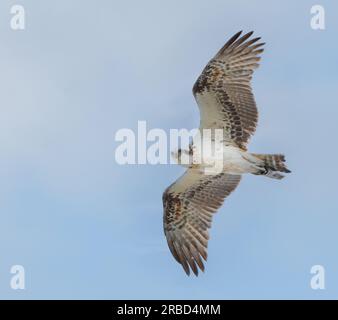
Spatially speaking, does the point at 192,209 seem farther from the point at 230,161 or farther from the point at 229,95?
the point at 229,95

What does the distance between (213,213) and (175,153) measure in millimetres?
1567

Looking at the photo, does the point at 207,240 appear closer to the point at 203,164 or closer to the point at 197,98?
the point at 203,164

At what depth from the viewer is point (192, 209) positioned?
1395 centimetres

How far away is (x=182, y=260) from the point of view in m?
13.5

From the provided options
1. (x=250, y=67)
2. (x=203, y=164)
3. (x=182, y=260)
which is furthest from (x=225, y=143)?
(x=182, y=260)

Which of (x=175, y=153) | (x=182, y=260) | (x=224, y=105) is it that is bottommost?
(x=182, y=260)

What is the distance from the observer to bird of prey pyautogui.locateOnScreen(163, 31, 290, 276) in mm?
13023

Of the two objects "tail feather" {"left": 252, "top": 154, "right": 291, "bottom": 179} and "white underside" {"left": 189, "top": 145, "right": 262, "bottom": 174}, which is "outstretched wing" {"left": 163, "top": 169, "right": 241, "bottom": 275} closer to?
"white underside" {"left": 189, "top": 145, "right": 262, "bottom": 174}

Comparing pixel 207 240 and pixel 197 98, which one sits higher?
pixel 197 98

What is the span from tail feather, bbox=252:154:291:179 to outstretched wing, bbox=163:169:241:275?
0.89 m

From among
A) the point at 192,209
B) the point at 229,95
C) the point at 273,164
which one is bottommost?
the point at 192,209

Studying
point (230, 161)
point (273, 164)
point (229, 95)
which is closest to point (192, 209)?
point (230, 161)

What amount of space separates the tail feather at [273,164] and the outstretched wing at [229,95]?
48 cm

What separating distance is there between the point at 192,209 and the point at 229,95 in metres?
2.33
